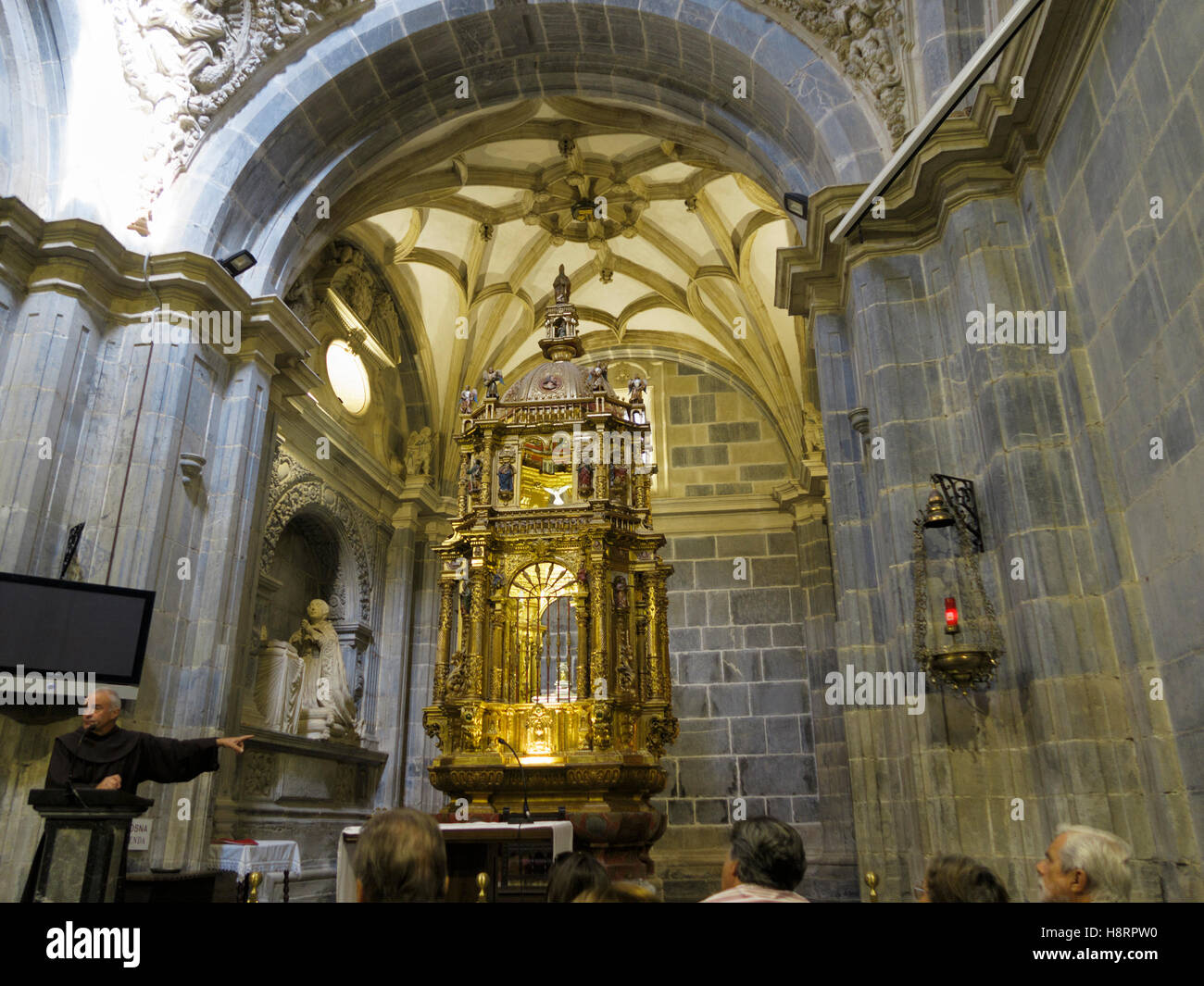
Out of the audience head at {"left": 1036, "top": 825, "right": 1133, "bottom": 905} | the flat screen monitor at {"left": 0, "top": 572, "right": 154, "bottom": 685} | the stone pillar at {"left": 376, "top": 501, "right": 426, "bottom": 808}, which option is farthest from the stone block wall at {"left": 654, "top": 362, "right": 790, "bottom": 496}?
the audience head at {"left": 1036, "top": 825, "right": 1133, "bottom": 905}

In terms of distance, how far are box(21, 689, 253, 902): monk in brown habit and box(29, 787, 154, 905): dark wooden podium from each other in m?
0.67

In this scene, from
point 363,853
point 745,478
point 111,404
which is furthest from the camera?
point 745,478

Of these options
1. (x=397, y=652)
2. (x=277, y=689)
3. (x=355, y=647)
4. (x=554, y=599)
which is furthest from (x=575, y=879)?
(x=397, y=652)

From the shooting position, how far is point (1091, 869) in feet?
7.99

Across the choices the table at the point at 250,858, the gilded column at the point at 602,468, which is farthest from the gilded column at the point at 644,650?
the table at the point at 250,858

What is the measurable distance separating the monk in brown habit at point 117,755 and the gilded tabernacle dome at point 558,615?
3.58 metres

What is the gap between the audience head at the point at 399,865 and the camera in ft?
7.36

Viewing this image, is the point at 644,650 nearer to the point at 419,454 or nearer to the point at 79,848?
the point at 419,454

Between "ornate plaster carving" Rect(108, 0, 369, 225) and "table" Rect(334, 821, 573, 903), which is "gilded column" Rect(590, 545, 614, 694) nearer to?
"table" Rect(334, 821, 573, 903)

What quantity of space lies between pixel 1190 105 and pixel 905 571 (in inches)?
110

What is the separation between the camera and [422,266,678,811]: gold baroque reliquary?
8594mm

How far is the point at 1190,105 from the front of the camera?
381cm
